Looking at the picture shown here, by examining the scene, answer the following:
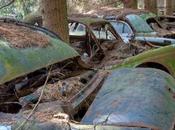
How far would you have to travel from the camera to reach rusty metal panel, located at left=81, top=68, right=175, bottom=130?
349 centimetres

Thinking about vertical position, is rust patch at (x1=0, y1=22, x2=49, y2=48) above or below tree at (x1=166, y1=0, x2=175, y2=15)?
above

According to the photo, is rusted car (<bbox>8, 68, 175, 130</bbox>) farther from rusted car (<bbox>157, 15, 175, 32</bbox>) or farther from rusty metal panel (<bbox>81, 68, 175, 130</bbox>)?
rusted car (<bbox>157, 15, 175, 32</bbox>)

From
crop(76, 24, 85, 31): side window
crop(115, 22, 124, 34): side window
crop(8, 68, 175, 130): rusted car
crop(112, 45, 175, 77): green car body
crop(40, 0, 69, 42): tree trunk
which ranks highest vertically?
crop(40, 0, 69, 42): tree trunk

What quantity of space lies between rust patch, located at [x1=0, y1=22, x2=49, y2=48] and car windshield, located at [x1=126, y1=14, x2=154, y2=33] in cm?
653

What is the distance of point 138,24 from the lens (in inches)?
459

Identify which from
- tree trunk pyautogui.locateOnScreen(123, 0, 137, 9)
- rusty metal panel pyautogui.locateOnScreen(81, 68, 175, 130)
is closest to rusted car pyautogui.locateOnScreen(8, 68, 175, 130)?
rusty metal panel pyautogui.locateOnScreen(81, 68, 175, 130)

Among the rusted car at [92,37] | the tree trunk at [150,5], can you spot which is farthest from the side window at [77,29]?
the tree trunk at [150,5]

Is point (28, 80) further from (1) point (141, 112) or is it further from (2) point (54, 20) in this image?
(2) point (54, 20)

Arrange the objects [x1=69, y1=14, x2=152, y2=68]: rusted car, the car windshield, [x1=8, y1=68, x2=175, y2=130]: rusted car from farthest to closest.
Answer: the car windshield < [x1=69, y1=14, x2=152, y2=68]: rusted car < [x1=8, y1=68, x2=175, y2=130]: rusted car

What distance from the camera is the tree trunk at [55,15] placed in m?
7.98

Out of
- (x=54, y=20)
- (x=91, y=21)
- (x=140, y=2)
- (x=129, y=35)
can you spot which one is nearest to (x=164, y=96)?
(x=54, y=20)

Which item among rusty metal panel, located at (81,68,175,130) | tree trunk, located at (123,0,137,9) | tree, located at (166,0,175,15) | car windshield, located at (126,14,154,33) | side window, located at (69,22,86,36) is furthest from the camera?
tree, located at (166,0,175,15)

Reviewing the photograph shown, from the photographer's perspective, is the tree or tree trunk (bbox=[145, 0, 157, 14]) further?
the tree

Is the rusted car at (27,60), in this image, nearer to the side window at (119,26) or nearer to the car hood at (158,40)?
the car hood at (158,40)
